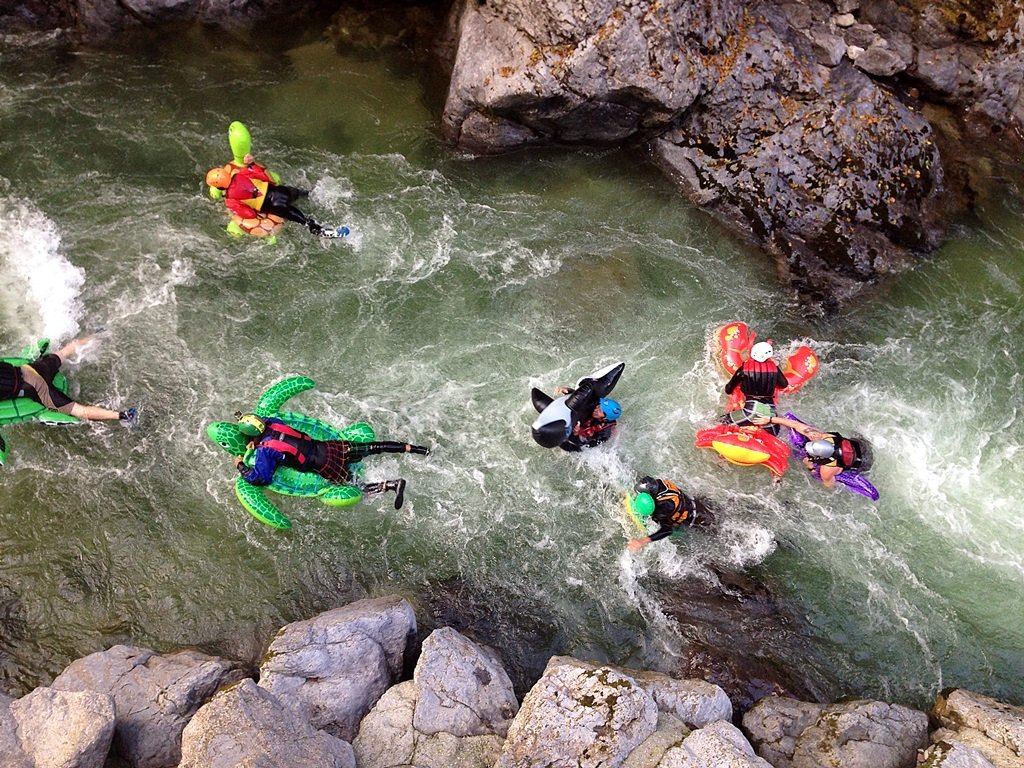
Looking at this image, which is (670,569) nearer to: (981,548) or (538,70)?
(981,548)

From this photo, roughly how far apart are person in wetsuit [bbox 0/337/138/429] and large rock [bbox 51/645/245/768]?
279 centimetres

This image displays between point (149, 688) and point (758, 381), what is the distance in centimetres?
744

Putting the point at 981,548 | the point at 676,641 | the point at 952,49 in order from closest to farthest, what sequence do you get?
the point at 676,641 < the point at 981,548 < the point at 952,49

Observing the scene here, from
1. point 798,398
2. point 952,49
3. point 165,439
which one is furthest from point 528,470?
point 952,49

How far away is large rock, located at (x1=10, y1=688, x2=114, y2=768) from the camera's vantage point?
5.75m

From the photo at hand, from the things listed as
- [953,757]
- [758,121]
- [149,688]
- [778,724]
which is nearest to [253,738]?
[149,688]

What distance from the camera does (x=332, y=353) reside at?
881 centimetres

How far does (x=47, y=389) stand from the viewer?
7.79 m

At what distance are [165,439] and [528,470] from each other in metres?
4.58

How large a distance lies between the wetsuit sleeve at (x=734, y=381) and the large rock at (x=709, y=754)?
156 inches

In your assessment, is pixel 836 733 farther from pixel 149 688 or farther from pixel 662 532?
pixel 149 688

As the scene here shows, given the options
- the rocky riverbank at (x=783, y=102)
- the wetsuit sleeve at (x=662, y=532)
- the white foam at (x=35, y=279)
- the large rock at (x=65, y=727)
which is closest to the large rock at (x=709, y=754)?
the wetsuit sleeve at (x=662, y=532)

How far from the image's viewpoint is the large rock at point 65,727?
5.75 meters

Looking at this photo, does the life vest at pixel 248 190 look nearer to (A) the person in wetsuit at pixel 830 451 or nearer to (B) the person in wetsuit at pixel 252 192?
(B) the person in wetsuit at pixel 252 192
